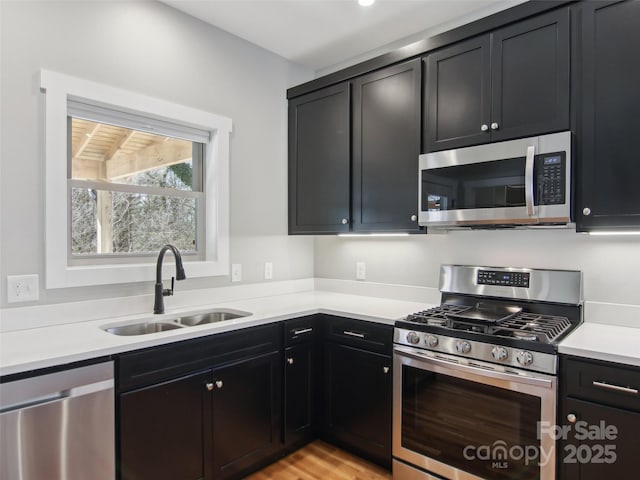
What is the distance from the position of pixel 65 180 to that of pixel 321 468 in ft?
6.79

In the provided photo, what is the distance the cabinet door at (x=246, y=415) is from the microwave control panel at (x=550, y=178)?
160cm

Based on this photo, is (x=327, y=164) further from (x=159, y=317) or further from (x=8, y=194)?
(x=8, y=194)

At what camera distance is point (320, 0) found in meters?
2.32

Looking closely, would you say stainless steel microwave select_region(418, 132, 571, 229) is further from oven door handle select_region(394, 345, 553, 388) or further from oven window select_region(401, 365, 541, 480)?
oven window select_region(401, 365, 541, 480)

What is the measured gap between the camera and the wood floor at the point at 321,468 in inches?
86.0

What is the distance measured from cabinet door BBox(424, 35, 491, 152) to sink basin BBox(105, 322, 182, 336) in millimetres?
1812

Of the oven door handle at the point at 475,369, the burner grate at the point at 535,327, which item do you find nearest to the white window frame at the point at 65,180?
the oven door handle at the point at 475,369

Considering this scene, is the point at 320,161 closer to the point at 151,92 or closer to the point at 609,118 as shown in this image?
the point at 151,92

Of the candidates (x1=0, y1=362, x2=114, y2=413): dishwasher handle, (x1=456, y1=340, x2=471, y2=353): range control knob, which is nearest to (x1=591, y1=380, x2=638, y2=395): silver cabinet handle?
(x1=456, y1=340, x2=471, y2=353): range control knob

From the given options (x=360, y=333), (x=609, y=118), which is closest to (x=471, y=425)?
(x=360, y=333)

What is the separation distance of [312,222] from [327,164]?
43cm

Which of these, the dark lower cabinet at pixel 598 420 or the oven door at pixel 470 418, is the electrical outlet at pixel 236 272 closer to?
the oven door at pixel 470 418

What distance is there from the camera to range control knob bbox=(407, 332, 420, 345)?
1.99 metres

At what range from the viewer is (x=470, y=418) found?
6.05ft
